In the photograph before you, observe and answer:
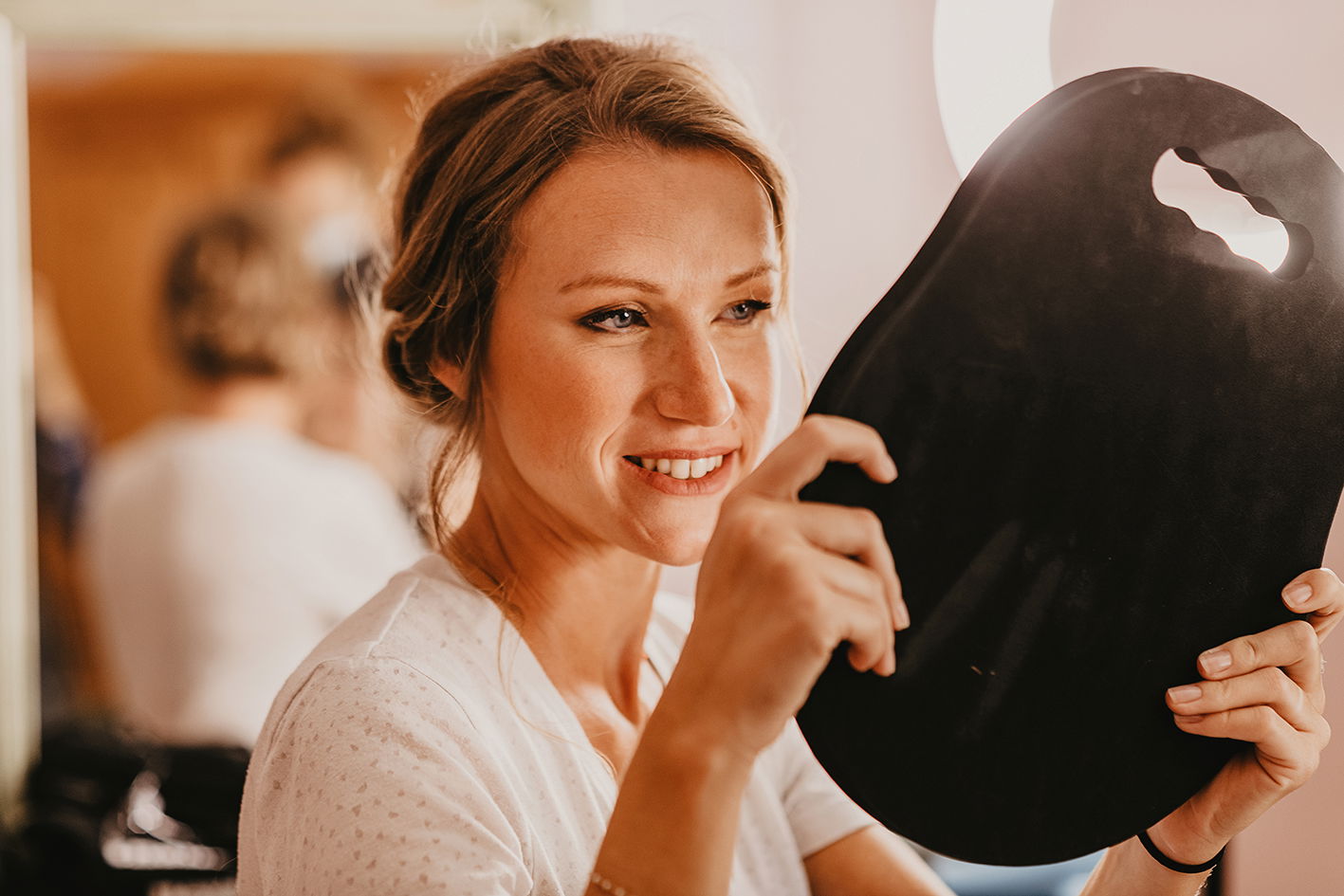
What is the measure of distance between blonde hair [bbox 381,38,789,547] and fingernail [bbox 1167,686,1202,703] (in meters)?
0.40

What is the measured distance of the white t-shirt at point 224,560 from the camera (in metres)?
1.60

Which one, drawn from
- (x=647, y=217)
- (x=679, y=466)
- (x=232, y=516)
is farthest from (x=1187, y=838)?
(x=232, y=516)

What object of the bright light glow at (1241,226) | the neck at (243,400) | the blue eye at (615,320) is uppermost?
the bright light glow at (1241,226)

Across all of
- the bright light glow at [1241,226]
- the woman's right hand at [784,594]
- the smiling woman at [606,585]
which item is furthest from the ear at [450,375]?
the bright light glow at [1241,226]

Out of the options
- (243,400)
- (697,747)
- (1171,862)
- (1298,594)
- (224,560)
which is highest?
(1298,594)

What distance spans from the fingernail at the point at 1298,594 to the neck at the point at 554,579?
473 millimetres

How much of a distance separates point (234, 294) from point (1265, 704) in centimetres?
144

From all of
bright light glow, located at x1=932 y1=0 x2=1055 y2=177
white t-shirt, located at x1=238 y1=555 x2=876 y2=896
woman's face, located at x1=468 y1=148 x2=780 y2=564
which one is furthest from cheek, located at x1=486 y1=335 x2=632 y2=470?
bright light glow, located at x1=932 y1=0 x2=1055 y2=177

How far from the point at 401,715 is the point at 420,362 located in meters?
0.35

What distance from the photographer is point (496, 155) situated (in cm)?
82

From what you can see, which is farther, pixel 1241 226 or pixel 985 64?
pixel 985 64

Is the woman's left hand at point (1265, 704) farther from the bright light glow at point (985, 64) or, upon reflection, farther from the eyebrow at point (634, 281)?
the bright light glow at point (985, 64)

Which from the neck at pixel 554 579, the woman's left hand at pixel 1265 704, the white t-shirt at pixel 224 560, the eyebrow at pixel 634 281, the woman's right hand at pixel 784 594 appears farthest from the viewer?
the white t-shirt at pixel 224 560

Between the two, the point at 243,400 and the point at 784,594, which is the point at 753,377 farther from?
A: the point at 243,400
